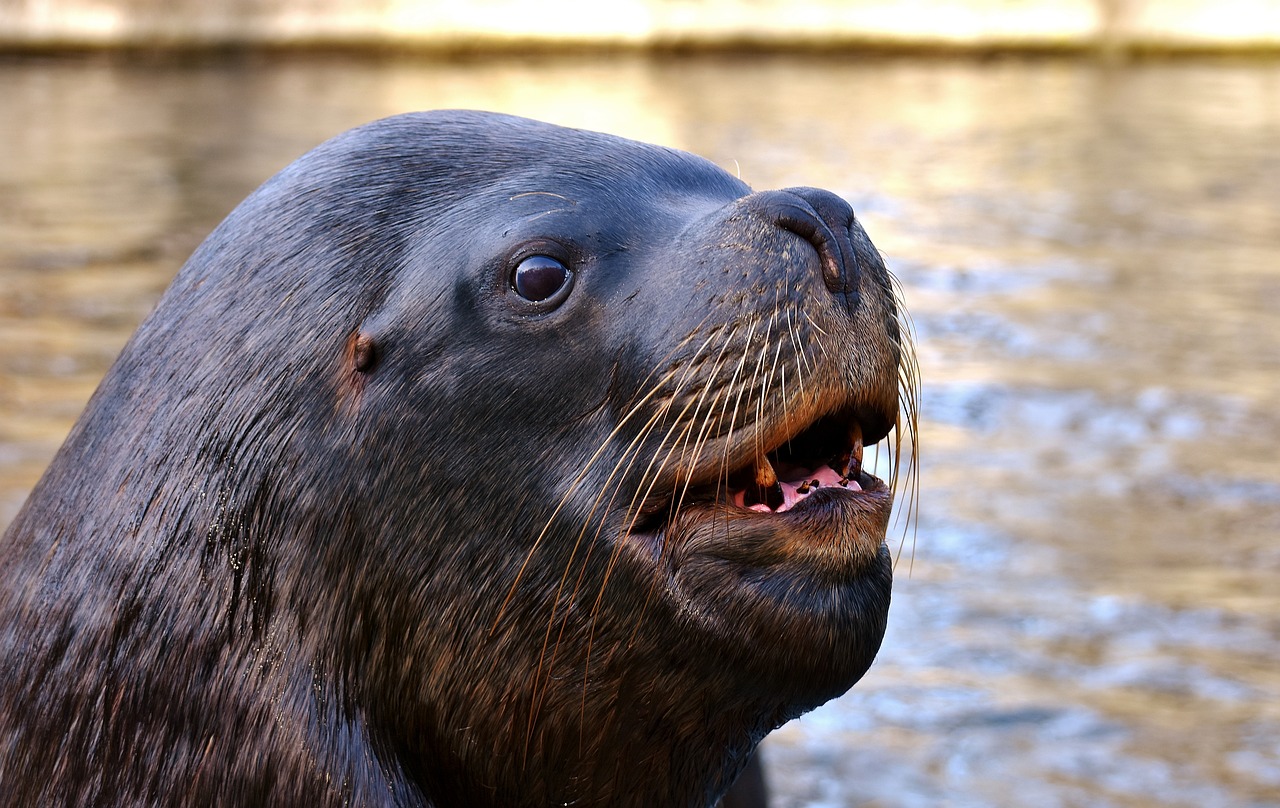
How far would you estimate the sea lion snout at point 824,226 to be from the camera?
198 cm

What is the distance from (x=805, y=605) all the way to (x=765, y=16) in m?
19.6

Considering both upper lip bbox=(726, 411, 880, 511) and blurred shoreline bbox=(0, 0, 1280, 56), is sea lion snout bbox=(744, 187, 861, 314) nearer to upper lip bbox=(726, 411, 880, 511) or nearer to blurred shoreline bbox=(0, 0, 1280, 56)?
upper lip bbox=(726, 411, 880, 511)

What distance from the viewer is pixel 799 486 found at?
1991 millimetres

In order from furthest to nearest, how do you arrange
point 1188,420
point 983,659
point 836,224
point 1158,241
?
point 1158,241
point 1188,420
point 983,659
point 836,224

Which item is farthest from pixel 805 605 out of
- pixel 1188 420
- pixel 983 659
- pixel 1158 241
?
pixel 1158 241

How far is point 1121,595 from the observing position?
474 cm

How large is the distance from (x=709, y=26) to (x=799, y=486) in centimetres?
1936

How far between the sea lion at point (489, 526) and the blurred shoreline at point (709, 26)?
18.3 meters

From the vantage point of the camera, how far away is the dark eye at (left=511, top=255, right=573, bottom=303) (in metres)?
2.00

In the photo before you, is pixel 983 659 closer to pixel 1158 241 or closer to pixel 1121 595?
pixel 1121 595

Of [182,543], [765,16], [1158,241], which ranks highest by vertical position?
[765,16]

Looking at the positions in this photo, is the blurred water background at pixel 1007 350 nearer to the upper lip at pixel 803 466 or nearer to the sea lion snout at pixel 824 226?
the upper lip at pixel 803 466

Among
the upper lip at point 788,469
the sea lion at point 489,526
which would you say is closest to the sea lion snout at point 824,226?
the sea lion at point 489,526

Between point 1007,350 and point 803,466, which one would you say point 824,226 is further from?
point 1007,350
